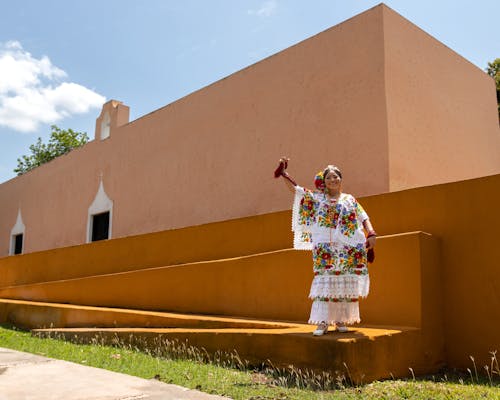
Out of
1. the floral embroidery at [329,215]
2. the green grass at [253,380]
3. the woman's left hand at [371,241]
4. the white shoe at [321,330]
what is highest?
the floral embroidery at [329,215]

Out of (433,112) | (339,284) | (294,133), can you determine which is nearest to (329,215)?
(339,284)

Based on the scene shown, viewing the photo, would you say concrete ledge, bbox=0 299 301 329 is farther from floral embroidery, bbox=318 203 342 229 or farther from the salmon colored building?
floral embroidery, bbox=318 203 342 229

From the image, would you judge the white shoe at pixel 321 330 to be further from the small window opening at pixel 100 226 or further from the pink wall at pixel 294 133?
the small window opening at pixel 100 226

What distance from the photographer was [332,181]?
13.6 ft

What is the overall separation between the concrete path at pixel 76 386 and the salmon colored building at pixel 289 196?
1.11 meters

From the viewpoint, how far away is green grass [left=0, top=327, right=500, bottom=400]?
11.0 feet

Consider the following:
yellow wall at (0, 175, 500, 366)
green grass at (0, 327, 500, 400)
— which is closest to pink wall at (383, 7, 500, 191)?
yellow wall at (0, 175, 500, 366)

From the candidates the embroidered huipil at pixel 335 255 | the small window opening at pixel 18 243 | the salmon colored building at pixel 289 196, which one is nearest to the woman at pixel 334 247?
the embroidered huipil at pixel 335 255

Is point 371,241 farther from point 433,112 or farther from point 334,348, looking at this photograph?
point 433,112

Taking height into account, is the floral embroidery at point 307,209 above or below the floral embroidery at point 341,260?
above

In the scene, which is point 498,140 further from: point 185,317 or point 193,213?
point 185,317

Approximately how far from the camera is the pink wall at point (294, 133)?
698 cm

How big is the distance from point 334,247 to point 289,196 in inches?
143

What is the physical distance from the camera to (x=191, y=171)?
9664mm
